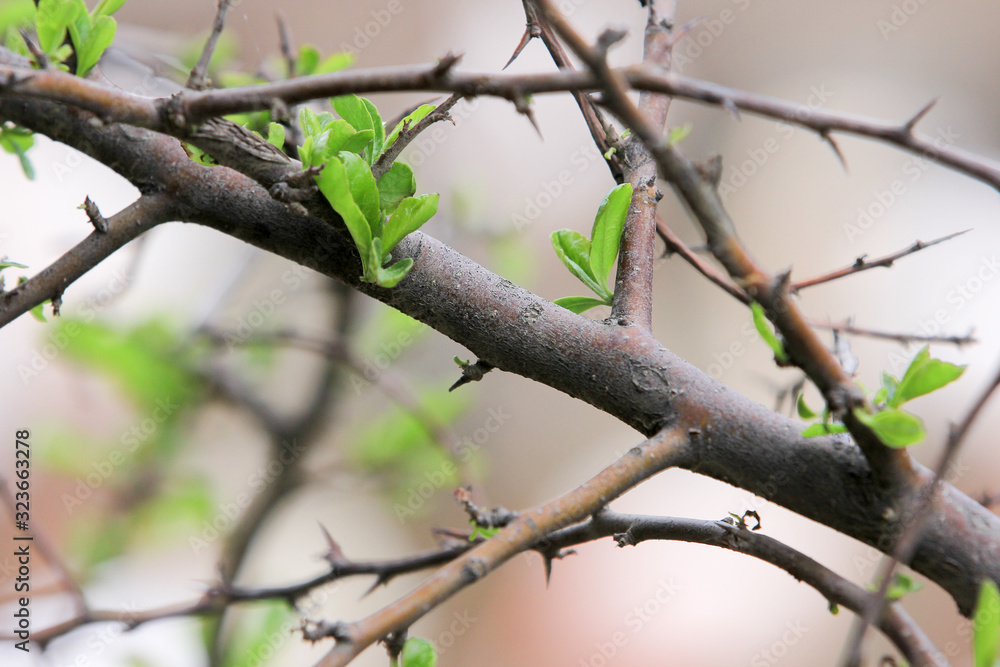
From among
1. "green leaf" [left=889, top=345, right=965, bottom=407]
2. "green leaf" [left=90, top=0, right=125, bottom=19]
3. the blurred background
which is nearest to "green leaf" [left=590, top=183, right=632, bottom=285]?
"green leaf" [left=889, top=345, right=965, bottom=407]

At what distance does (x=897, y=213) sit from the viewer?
101cm

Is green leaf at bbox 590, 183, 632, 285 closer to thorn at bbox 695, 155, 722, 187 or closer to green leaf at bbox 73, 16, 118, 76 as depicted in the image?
thorn at bbox 695, 155, 722, 187

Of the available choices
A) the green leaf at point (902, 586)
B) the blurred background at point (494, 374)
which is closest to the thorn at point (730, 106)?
the green leaf at point (902, 586)

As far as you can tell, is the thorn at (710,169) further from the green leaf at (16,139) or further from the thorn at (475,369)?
the green leaf at (16,139)

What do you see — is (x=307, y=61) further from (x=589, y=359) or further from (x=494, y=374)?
(x=494, y=374)

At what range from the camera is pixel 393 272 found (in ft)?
0.68

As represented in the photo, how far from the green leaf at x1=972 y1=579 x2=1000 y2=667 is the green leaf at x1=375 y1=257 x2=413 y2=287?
0.18m

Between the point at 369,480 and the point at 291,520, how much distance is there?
0.43 m

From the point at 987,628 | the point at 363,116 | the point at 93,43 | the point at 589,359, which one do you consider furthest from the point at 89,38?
the point at 987,628

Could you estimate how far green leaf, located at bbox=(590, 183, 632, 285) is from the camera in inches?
9.7

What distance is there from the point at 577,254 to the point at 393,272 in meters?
0.09

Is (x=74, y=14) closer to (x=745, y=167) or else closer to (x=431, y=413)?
(x=431, y=413)

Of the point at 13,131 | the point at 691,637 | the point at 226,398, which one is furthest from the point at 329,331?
the point at 691,637

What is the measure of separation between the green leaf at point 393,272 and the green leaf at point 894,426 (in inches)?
5.3
